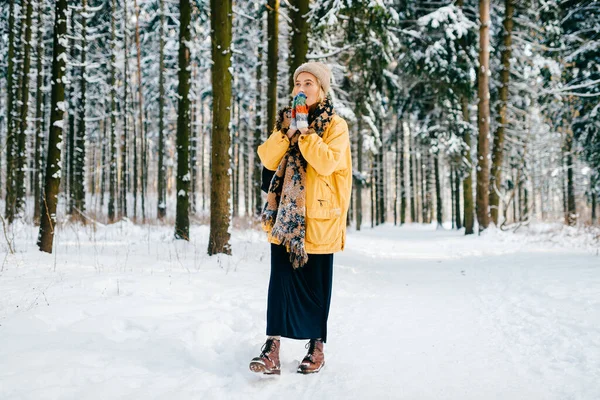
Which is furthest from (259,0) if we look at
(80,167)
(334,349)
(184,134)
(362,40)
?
(334,349)

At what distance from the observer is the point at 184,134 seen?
1072cm

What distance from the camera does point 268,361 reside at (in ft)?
9.53

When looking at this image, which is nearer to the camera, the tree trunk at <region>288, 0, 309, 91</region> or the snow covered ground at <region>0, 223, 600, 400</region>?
the snow covered ground at <region>0, 223, 600, 400</region>

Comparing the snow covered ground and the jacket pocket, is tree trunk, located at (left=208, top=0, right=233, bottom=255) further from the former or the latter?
the jacket pocket

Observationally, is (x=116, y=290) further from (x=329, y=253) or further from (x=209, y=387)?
(x=329, y=253)

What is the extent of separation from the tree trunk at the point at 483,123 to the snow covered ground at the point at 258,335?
8.19 meters

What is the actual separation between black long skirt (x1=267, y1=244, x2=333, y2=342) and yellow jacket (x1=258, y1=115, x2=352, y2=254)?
17cm

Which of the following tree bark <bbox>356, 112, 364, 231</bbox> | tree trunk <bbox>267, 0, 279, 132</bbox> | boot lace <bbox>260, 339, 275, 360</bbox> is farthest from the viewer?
tree bark <bbox>356, 112, 364, 231</bbox>

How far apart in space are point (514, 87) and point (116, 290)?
1749 centimetres

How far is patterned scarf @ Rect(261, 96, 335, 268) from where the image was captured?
2.99m

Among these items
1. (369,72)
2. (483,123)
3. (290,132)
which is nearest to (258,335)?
(290,132)

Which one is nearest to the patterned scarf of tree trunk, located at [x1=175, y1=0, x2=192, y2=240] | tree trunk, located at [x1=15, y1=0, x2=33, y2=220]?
tree trunk, located at [x1=175, y1=0, x2=192, y2=240]

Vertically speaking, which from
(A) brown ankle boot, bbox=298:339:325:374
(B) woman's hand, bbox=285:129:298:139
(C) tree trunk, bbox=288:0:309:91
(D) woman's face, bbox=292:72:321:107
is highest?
(C) tree trunk, bbox=288:0:309:91

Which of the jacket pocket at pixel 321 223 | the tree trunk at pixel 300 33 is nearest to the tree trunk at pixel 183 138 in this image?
the tree trunk at pixel 300 33
